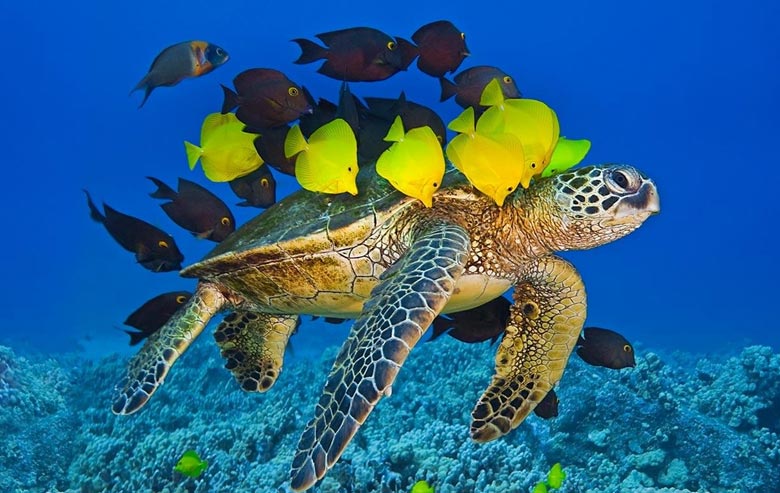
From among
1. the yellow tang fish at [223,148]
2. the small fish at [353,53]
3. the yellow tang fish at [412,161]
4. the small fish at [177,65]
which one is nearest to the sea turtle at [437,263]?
the yellow tang fish at [412,161]

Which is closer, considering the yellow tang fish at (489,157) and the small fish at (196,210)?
the yellow tang fish at (489,157)

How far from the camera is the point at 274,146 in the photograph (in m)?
3.88

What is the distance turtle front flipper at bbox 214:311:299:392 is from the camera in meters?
4.51

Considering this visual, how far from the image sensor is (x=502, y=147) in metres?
3.03

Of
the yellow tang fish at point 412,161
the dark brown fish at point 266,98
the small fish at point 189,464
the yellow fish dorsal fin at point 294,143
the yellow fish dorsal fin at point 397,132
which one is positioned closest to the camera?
the yellow tang fish at point 412,161

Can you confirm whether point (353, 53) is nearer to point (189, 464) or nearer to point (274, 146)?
point (274, 146)

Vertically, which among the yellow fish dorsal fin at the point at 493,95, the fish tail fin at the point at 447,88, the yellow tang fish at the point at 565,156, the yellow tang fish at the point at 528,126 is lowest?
the yellow tang fish at the point at 528,126

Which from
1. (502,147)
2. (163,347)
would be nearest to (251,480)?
(163,347)

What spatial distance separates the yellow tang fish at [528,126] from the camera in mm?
3195

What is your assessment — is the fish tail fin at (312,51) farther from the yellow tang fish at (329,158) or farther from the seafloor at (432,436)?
the seafloor at (432,436)

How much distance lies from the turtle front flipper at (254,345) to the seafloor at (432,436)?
0.89 metres

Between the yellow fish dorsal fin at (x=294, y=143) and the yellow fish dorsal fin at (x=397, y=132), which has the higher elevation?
the yellow fish dorsal fin at (x=397, y=132)

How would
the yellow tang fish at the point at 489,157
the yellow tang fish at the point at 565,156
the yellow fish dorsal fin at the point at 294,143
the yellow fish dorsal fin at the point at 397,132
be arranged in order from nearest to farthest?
the yellow tang fish at the point at 489,157, the yellow fish dorsal fin at the point at 397,132, the yellow fish dorsal fin at the point at 294,143, the yellow tang fish at the point at 565,156

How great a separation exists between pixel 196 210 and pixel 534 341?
270cm
